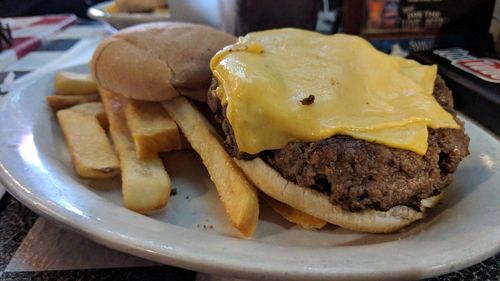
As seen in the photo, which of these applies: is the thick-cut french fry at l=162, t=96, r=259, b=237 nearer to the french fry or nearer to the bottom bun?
the bottom bun

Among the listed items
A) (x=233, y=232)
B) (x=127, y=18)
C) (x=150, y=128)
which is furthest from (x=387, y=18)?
(x=233, y=232)

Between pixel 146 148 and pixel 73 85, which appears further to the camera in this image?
pixel 73 85

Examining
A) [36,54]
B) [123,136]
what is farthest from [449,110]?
[36,54]

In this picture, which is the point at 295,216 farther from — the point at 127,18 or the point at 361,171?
the point at 127,18

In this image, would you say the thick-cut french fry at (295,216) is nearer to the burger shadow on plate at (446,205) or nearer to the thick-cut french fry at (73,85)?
the burger shadow on plate at (446,205)

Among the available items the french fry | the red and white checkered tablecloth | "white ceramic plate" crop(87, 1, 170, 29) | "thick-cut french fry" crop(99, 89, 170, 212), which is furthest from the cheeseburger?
the red and white checkered tablecloth

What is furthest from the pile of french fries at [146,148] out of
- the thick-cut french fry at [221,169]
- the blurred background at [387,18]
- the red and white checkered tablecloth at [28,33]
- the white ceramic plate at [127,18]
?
the red and white checkered tablecloth at [28,33]

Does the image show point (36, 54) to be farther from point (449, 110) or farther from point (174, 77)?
point (449, 110)

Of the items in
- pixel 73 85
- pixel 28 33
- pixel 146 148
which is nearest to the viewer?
pixel 146 148
